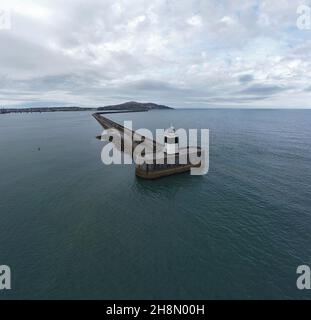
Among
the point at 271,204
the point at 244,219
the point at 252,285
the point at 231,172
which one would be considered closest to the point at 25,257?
the point at 252,285

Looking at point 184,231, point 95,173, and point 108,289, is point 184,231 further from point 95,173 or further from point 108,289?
point 95,173

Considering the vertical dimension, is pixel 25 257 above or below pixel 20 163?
below

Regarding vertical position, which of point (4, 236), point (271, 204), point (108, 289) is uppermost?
point (271, 204)

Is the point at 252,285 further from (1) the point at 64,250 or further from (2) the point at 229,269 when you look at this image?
(1) the point at 64,250

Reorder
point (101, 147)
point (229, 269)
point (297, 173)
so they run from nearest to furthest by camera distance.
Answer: point (229, 269) → point (297, 173) → point (101, 147)

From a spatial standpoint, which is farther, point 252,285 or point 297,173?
point 297,173

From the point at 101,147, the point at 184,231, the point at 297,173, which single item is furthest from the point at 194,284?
the point at 101,147

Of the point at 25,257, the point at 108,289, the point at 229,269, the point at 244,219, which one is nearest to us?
the point at 108,289
